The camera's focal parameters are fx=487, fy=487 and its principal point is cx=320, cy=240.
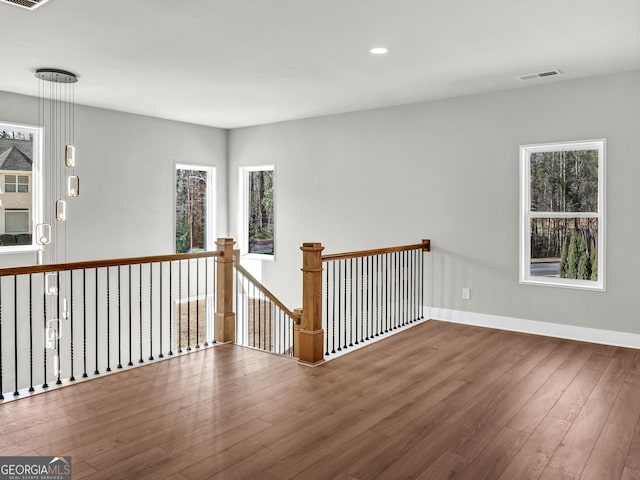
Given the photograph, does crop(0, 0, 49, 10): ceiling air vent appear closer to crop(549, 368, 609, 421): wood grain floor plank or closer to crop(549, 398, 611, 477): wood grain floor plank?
crop(549, 398, 611, 477): wood grain floor plank

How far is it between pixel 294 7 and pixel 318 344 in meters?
2.68

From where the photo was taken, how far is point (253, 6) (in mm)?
3297

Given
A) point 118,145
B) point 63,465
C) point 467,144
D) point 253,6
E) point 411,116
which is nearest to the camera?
point 63,465

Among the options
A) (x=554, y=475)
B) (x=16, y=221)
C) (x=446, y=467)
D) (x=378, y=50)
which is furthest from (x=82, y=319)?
(x=554, y=475)

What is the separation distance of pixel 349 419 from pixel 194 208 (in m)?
5.61

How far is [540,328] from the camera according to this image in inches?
210

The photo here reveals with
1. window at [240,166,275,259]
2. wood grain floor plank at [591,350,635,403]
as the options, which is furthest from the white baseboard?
window at [240,166,275,259]

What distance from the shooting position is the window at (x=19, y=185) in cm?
575

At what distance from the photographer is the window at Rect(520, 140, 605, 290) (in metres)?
5.08

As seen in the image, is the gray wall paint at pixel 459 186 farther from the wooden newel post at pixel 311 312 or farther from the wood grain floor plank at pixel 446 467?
the wood grain floor plank at pixel 446 467

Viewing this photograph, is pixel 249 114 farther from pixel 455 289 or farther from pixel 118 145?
pixel 455 289

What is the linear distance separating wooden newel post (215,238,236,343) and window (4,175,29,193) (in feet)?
9.23

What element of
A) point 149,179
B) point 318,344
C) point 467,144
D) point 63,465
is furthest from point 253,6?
point 149,179

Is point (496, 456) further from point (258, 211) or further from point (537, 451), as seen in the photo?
point (258, 211)
